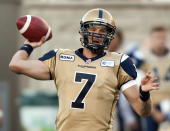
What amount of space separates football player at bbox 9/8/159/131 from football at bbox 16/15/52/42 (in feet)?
0.42

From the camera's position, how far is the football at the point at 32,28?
6.45 m

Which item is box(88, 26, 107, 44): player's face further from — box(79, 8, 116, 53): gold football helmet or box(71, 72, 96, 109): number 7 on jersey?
box(71, 72, 96, 109): number 7 on jersey

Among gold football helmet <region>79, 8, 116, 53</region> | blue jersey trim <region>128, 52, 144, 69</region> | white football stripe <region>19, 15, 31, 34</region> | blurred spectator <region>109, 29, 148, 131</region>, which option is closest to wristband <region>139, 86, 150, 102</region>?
gold football helmet <region>79, 8, 116, 53</region>

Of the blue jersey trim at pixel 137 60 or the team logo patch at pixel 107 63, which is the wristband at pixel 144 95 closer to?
the team logo patch at pixel 107 63

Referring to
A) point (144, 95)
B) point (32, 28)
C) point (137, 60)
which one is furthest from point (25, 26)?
point (137, 60)

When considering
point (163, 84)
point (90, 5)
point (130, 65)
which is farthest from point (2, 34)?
point (130, 65)

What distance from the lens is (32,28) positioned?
21.2ft

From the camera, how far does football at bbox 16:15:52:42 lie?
254 inches

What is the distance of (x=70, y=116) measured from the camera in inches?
244

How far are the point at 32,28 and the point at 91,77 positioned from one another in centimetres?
64

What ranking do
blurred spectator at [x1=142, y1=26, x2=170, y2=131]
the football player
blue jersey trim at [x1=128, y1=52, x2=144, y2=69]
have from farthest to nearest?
blurred spectator at [x1=142, y1=26, x2=170, y2=131] → blue jersey trim at [x1=128, y1=52, x2=144, y2=69] → the football player

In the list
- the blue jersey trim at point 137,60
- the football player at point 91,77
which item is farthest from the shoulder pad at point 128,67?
the blue jersey trim at point 137,60

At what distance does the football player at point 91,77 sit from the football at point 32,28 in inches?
5.1

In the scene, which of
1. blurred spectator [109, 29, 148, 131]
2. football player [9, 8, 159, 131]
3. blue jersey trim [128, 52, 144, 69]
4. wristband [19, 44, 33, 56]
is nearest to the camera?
football player [9, 8, 159, 131]
